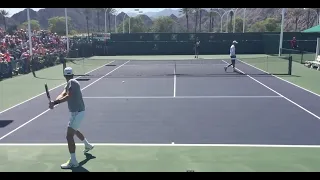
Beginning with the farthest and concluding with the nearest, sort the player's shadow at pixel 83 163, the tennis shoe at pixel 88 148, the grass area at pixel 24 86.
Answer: the grass area at pixel 24 86
the tennis shoe at pixel 88 148
the player's shadow at pixel 83 163

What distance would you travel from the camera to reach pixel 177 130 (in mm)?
9383

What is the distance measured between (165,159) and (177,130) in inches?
90.4

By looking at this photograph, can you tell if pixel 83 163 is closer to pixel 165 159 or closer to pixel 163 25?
pixel 165 159

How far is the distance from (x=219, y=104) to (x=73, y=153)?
24.0ft

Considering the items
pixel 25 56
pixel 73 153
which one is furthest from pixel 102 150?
pixel 25 56

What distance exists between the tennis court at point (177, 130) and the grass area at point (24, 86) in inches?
30.5

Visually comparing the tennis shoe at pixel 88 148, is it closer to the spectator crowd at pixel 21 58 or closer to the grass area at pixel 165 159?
the grass area at pixel 165 159

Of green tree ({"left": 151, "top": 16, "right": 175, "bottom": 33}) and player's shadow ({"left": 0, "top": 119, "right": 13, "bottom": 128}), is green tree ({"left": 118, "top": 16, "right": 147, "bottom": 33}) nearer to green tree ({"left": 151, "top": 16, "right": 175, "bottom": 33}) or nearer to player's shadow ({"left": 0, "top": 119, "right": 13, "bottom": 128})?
green tree ({"left": 151, "top": 16, "right": 175, "bottom": 33})

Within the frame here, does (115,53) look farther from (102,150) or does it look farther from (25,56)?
(102,150)

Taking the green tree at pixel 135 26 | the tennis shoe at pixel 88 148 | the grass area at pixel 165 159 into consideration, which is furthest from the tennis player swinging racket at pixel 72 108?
the green tree at pixel 135 26

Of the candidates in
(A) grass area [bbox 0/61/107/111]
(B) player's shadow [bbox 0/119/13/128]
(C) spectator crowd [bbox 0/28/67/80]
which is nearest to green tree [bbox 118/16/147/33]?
(C) spectator crowd [bbox 0/28/67/80]

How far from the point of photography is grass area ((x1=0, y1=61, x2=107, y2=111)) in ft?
46.6

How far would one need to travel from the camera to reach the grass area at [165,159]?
6652 millimetres

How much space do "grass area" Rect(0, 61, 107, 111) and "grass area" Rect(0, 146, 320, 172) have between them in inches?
228
